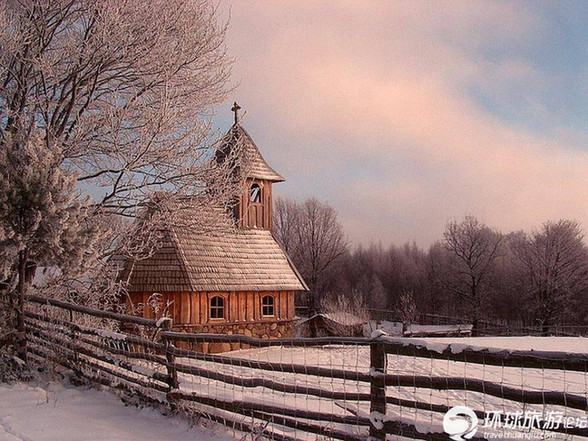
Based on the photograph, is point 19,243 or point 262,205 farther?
point 262,205

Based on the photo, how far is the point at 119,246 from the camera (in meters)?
11.7

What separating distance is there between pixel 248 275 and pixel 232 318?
5.55ft

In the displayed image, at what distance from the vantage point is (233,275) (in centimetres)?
1906

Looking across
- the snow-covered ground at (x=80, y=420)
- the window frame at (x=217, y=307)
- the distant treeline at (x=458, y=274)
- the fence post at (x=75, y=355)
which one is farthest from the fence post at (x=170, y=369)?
the distant treeline at (x=458, y=274)

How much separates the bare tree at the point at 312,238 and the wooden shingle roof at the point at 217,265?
28.1 meters

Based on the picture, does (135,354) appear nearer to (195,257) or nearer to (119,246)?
(119,246)

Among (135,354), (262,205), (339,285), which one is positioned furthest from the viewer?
(339,285)

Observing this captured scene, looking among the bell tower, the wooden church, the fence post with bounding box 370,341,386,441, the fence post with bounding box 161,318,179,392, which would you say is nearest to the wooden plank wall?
the wooden church

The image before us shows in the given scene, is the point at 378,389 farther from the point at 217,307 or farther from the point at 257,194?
the point at 257,194

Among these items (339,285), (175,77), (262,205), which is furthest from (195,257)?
(339,285)

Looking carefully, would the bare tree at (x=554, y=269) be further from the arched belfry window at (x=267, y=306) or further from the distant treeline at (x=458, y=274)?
the arched belfry window at (x=267, y=306)

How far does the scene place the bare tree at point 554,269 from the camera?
124ft

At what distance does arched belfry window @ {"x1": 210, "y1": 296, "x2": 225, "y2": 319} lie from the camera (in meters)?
18.6

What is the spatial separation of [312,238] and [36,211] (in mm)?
43189
